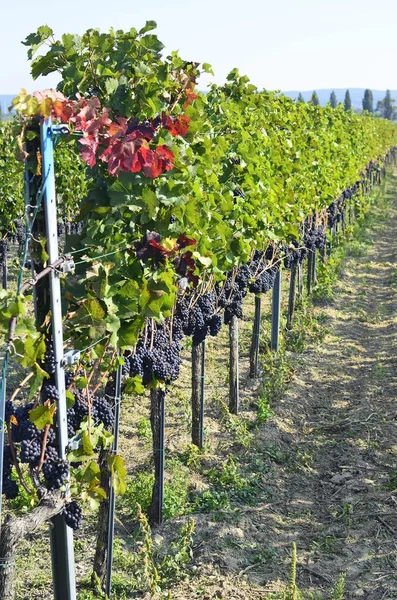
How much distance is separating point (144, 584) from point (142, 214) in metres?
2.39

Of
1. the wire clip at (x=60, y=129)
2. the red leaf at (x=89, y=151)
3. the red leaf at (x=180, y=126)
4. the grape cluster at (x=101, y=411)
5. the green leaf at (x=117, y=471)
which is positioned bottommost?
the green leaf at (x=117, y=471)

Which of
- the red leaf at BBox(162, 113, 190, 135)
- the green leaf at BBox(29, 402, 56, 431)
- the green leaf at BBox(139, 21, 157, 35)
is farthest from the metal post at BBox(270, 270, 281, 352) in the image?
the green leaf at BBox(29, 402, 56, 431)

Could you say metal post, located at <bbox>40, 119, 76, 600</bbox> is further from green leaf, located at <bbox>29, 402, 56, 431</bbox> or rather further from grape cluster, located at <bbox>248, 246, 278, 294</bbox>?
grape cluster, located at <bbox>248, 246, 278, 294</bbox>

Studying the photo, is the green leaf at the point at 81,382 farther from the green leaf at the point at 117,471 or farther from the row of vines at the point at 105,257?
the green leaf at the point at 117,471

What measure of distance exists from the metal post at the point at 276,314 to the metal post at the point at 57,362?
19.7 ft

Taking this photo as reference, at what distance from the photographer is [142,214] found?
13.0 ft

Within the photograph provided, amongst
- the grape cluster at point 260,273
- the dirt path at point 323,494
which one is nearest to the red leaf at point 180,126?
the dirt path at point 323,494

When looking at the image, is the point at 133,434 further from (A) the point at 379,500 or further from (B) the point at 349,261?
(B) the point at 349,261

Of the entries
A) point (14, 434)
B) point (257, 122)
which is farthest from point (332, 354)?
point (14, 434)

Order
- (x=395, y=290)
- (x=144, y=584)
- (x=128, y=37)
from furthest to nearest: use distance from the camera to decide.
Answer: (x=395, y=290)
(x=144, y=584)
(x=128, y=37)

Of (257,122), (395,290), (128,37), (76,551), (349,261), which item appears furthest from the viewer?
(349,261)

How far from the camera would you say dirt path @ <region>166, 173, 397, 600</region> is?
4867 mm

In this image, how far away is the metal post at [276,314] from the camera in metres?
9.23

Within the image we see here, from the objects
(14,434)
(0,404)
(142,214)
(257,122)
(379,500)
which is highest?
(257,122)
